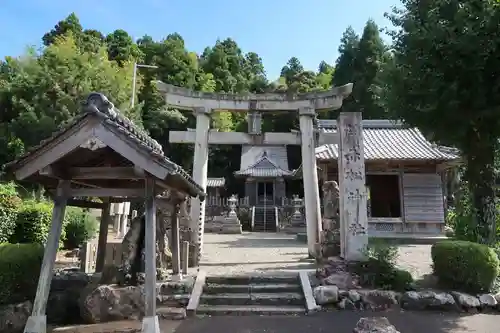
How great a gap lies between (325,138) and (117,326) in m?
7.79

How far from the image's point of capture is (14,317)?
5887 mm

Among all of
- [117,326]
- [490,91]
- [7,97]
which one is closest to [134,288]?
[117,326]

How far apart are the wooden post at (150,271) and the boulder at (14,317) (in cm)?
237

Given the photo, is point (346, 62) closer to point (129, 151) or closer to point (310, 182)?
point (310, 182)

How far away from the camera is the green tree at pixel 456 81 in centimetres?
739

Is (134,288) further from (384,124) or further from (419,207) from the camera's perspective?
(384,124)

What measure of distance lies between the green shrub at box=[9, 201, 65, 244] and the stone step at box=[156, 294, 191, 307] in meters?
5.78

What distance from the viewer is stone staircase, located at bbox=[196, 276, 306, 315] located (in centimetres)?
694

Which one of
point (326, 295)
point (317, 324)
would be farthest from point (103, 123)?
point (326, 295)

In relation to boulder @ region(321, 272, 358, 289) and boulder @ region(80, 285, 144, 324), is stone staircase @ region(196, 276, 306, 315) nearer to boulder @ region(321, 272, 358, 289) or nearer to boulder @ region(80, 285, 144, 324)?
boulder @ region(321, 272, 358, 289)

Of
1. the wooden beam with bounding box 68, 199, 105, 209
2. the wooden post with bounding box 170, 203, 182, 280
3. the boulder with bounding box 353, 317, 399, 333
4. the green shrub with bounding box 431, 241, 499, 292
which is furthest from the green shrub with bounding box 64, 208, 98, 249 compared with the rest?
the green shrub with bounding box 431, 241, 499, 292

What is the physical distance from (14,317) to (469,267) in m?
8.17

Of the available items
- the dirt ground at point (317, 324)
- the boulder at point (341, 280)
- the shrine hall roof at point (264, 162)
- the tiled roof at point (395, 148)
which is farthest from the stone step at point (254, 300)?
the shrine hall roof at point (264, 162)

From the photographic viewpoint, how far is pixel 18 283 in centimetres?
630
